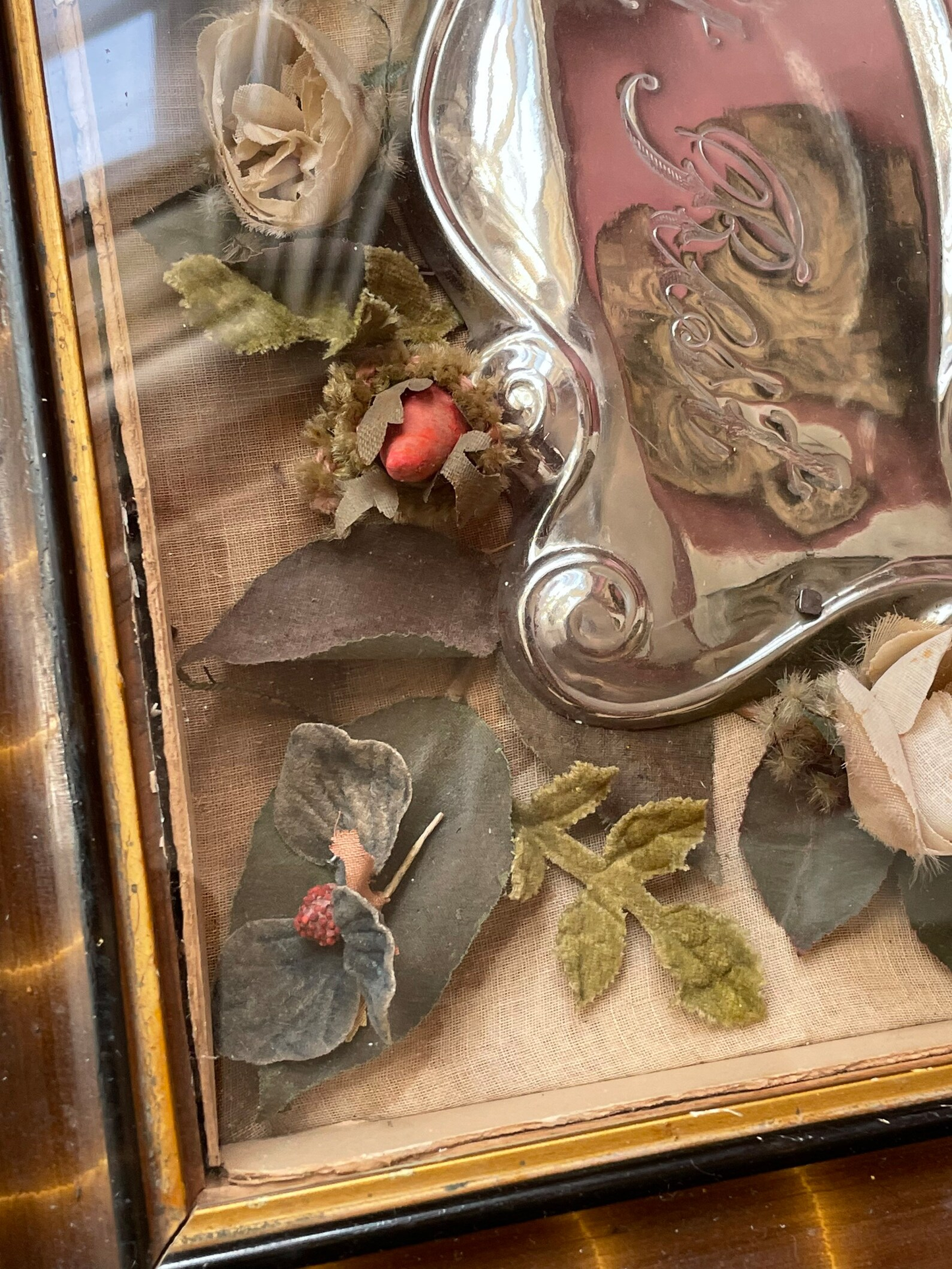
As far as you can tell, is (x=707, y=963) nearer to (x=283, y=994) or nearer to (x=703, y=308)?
(x=283, y=994)

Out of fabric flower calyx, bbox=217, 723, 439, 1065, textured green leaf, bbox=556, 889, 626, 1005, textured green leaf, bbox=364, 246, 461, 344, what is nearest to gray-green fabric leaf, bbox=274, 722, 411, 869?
fabric flower calyx, bbox=217, 723, 439, 1065

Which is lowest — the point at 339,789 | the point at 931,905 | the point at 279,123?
the point at 931,905

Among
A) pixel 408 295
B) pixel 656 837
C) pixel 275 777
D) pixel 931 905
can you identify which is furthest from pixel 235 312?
pixel 931 905

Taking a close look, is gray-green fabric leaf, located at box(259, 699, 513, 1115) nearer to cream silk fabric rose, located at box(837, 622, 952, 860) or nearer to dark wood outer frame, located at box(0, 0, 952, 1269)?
dark wood outer frame, located at box(0, 0, 952, 1269)

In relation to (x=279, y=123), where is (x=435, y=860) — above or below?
below

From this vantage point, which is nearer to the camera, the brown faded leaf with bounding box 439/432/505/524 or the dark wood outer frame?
the dark wood outer frame

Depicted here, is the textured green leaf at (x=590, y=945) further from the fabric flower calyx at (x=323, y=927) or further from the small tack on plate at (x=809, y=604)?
the small tack on plate at (x=809, y=604)

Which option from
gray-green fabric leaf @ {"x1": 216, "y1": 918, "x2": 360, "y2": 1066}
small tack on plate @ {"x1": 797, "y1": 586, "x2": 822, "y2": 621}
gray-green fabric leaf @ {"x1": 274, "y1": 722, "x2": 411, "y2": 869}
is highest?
small tack on plate @ {"x1": 797, "y1": 586, "x2": 822, "y2": 621}
